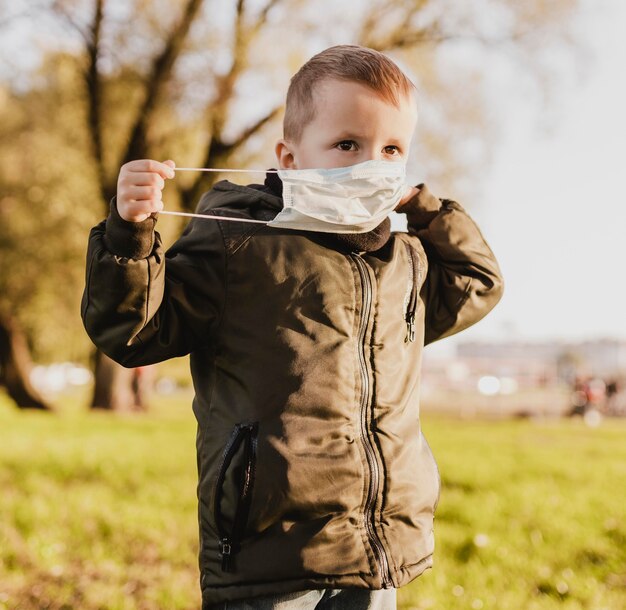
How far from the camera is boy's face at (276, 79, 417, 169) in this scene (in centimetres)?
200

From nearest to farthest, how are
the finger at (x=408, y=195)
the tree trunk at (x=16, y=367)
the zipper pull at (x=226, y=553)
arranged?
the zipper pull at (x=226, y=553) → the finger at (x=408, y=195) → the tree trunk at (x=16, y=367)

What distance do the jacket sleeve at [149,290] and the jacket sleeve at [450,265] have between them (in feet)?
2.16

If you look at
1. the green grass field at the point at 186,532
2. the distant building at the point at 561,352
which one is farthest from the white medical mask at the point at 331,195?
the distant building at the point at 561,352

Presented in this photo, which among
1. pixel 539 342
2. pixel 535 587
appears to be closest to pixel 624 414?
pixel 535 587

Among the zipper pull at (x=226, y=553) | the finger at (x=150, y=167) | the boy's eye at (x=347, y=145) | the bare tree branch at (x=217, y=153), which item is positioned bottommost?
the zipper pull at (x=226, y=553)

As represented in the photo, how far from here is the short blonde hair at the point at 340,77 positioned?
2.02 metres

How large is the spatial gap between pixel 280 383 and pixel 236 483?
25 centimetres

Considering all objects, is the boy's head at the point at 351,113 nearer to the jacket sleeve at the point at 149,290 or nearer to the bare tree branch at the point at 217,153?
the jacket sleeve at the point at 149,290

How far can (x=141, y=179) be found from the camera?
1808 mm

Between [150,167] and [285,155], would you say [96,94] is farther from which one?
[150,167]

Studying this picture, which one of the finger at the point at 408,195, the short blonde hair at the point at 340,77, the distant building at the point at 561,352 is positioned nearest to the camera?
the short blonde hair at the point at 340,77

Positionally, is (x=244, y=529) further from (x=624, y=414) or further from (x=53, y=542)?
(x=624, y=414)

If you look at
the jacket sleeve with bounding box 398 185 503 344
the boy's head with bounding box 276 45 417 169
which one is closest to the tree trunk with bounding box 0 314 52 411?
the jacket sleeve with bounding box 398 185 503 344

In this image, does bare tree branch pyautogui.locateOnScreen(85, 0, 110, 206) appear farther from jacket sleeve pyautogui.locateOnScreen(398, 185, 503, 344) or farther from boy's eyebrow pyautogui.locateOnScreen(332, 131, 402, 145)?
boy's eyebrow pyautogui.locateOnScreen(332, 131, 402, 145)
